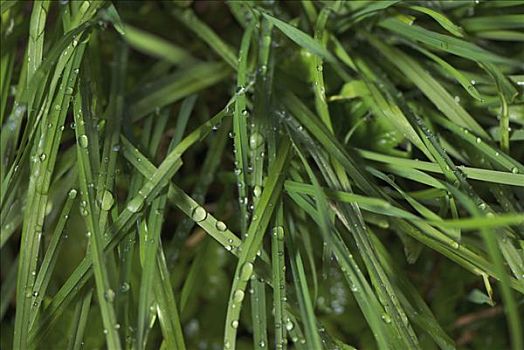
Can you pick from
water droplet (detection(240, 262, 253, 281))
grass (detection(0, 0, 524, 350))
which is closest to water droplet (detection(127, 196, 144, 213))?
grass (detection(0, 0, 524, 350))

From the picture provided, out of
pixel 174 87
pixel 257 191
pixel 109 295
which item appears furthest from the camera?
pixel 174 87

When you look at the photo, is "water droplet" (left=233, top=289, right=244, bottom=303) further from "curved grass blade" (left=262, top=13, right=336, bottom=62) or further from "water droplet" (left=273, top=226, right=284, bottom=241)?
"curved grass blade" (left=262, top=13, right=336, bottom=62)

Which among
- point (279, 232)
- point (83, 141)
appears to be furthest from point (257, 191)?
point (83, 141)

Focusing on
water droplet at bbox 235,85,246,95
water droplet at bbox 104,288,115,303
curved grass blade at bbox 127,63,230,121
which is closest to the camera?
water droplet at bbox 104,288,115,303

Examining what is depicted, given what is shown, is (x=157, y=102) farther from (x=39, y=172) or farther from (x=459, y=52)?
(x=459, y=52)

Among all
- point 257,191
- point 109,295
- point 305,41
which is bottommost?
point 109,295

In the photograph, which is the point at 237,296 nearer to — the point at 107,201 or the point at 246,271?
the point at 246,271

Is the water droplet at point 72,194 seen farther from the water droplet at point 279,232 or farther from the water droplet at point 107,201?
the water droplet at point 279,232

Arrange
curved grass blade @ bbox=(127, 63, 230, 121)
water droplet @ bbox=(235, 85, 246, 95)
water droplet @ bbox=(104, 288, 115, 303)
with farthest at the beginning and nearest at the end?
curved grass blade @ bbox=(127, 63, 230, 121), water droplet @ bbox=(235, 85, 246, 95), water droplet @ bbox=(104, 288, 115, 303)
